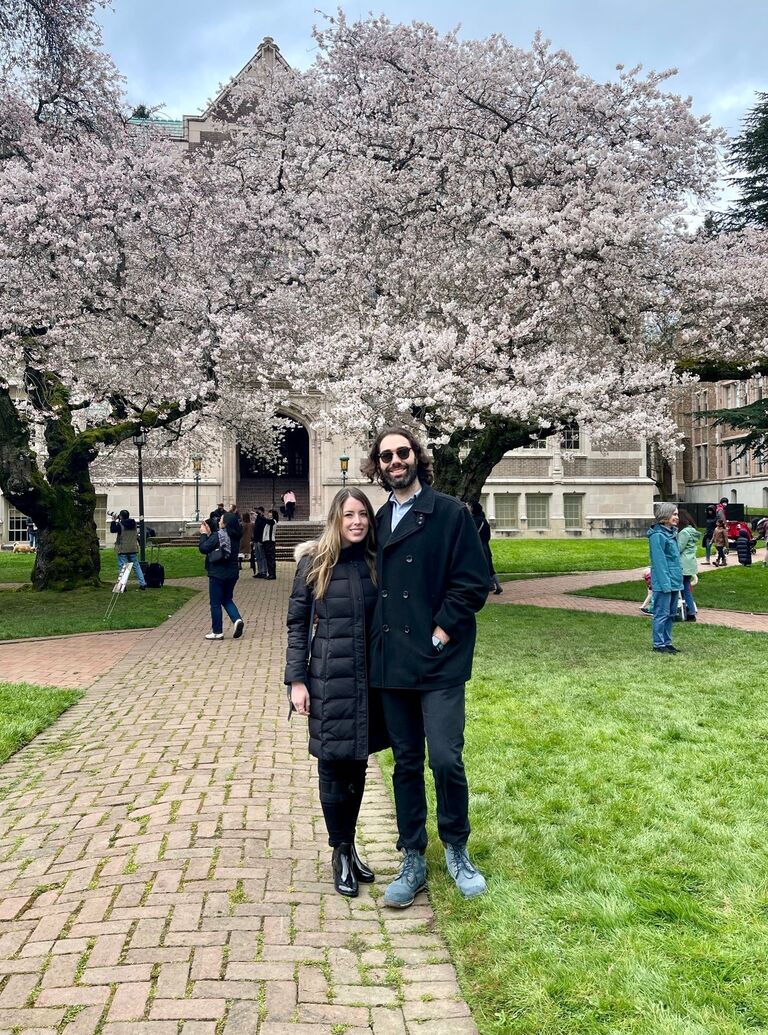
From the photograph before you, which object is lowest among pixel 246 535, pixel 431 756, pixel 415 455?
pixel 431 756

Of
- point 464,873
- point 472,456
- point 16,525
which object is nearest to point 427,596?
point 464,873

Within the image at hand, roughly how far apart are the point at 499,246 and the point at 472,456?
3993mm

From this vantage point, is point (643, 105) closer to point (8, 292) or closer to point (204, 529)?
point (204, 529)

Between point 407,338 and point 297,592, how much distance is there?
34.9 feet

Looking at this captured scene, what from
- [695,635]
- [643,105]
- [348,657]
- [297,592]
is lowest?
[695,635]

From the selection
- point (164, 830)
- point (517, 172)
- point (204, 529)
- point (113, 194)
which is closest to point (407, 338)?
point (517, 172)

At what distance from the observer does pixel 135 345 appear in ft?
57.8

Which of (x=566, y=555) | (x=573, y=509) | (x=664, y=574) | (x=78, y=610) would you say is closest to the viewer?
(x=664, y=574)

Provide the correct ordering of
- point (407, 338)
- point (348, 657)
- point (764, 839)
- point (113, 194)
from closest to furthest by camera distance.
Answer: point (348, 657) < point (764, 839) < point (407, 338) < point (113, 194)

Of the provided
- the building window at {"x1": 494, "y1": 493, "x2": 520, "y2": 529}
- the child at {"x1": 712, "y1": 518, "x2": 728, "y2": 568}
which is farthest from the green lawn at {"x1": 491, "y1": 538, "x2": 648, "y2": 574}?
the building window at {"x1": 494, "y1": 493, "x2": 520, "y2": 529}

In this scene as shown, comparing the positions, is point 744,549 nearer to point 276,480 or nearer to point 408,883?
point 408,883

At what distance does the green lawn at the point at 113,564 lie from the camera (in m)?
24.6

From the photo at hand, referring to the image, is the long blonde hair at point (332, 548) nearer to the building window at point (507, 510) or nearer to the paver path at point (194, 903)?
the paver path at point (194, 903)

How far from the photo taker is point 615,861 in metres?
4.23
